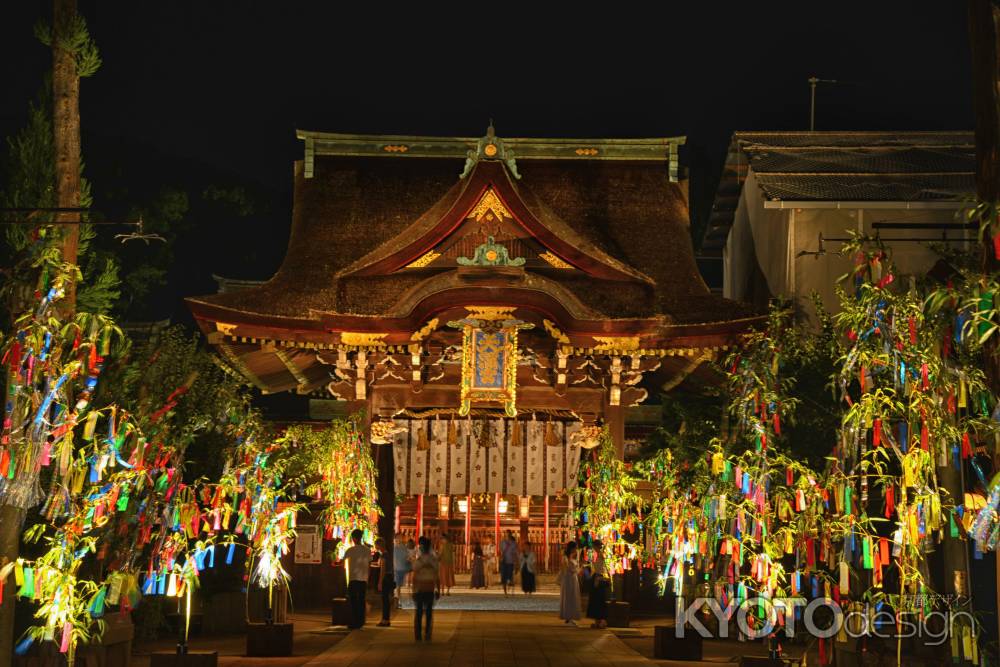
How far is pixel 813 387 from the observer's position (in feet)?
51.8

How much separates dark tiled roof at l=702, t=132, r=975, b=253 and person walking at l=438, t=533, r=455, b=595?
10.4 m

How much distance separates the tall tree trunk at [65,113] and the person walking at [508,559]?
1848 centimetres

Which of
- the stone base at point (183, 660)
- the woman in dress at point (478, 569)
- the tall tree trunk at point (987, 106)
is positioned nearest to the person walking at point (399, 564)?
the woman in dress at point (478, 569)

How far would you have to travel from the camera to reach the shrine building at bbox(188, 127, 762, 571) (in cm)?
1759

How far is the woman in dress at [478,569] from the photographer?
29.2 meters

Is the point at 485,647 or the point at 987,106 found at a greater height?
the point at 987,106

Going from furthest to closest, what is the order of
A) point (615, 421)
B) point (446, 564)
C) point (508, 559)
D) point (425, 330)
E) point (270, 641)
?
point (508, 559)
point (446, 564)
point (615, 421)
point (425, 330)
point (270, 641)

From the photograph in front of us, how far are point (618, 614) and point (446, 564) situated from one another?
861 cm

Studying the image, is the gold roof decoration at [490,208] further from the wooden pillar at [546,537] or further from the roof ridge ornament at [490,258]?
the wooden pillar at [546,537]

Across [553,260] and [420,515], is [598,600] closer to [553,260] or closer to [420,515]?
[553,260]

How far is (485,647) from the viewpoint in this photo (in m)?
15.5

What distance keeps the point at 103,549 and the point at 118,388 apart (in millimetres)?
2046

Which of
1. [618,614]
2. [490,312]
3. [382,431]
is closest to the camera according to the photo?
[490,312]

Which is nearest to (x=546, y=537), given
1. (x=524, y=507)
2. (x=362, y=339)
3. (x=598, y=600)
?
(x=524, y=507)
